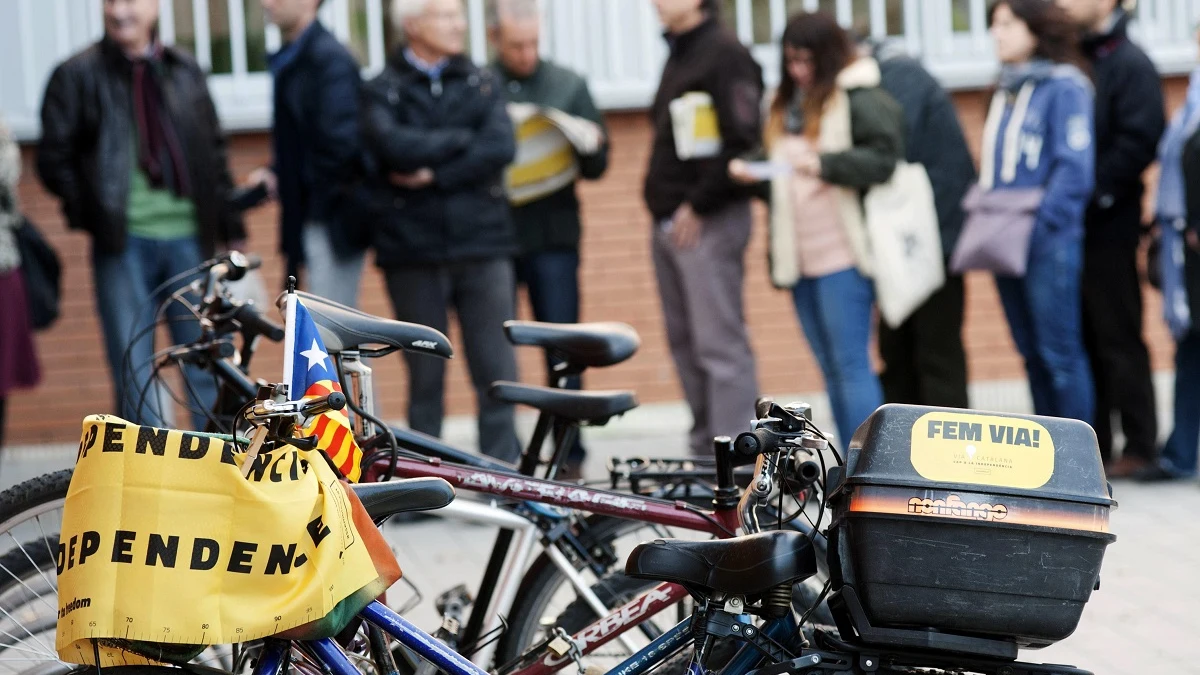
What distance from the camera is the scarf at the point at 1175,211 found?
23.1 feet

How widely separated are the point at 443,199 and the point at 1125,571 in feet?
9.68

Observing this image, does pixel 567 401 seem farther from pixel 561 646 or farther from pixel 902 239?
pixel 902 239

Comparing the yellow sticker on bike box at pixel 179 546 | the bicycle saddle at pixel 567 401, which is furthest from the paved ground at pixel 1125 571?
the yellow sticker on bike box at pixel 179 546

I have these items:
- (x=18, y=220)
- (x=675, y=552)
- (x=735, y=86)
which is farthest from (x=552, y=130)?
(x=675, y=552)

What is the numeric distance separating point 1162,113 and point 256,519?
565cm

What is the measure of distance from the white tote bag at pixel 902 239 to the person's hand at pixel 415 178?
178cm

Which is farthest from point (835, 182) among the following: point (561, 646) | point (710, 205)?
point (561, 646)

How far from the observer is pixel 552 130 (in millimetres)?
7496

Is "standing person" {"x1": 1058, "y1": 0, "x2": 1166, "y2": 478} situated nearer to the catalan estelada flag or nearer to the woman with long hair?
the woman with long hair

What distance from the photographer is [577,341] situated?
427 centimetres

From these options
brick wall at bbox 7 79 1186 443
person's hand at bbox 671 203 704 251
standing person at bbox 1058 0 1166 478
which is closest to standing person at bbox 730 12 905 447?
person's hand at bbox 671 203 704 251

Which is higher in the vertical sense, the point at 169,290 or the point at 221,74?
the point at 221,74

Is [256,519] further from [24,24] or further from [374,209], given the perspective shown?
[24,24]

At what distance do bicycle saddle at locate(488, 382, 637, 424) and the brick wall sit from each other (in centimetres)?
468
